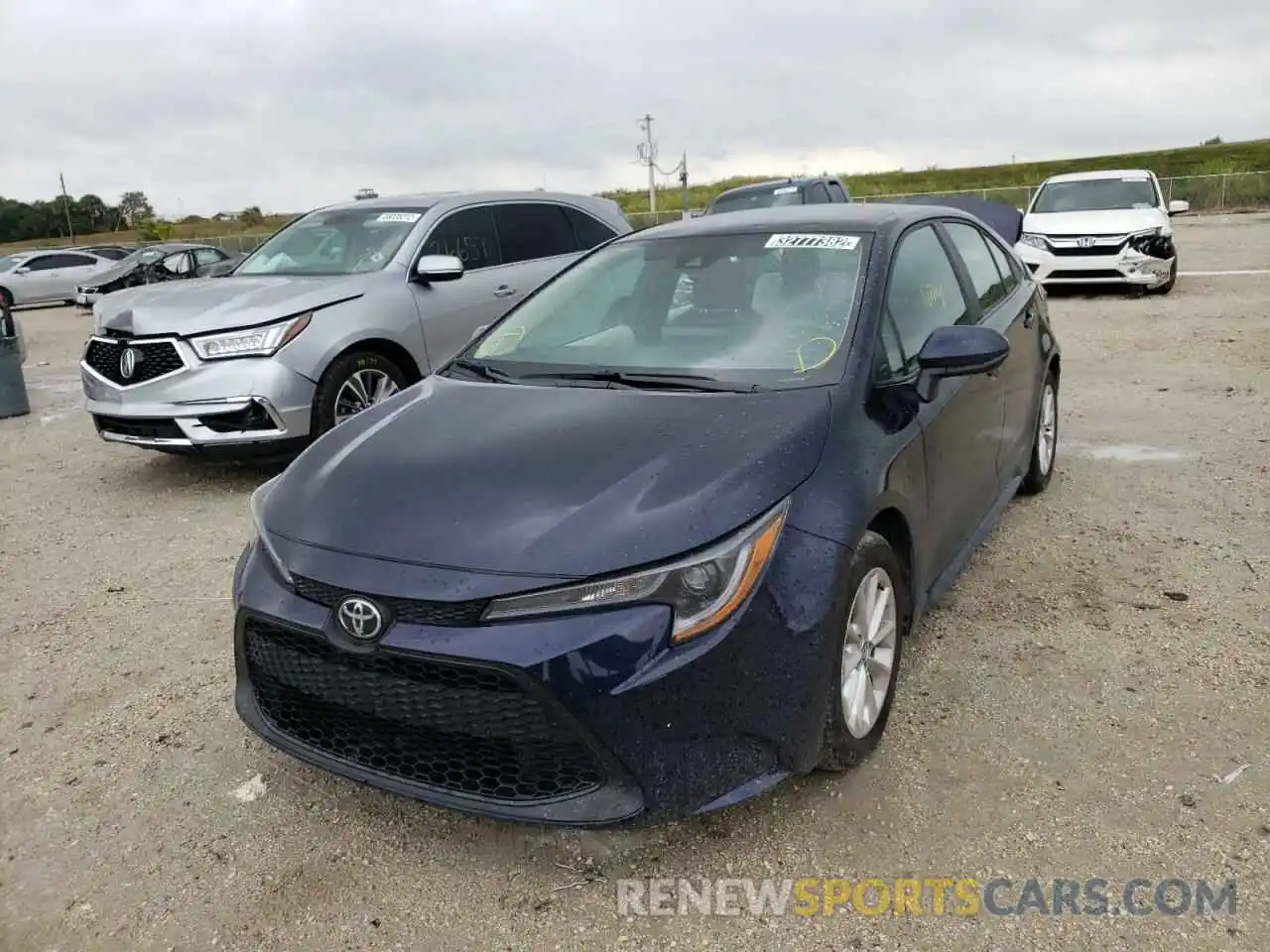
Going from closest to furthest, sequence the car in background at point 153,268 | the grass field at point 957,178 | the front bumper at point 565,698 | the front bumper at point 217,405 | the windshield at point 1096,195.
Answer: the front bumper at point 565,698 → the front bumper at point 217,405 → the windshield at point 1096,195 → the car in background at point 153,268 → the grass field at point 957,178

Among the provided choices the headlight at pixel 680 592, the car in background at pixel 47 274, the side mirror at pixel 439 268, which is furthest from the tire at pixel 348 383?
the car in background at pixel 47 274

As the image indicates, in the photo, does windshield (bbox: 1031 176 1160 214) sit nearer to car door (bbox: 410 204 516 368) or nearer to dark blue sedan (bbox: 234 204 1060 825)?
car door (bbox: 410 204 516 368)

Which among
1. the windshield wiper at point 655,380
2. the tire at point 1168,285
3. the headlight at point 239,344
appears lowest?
the tire at point 1168,285

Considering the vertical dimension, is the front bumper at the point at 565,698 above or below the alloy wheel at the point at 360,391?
below

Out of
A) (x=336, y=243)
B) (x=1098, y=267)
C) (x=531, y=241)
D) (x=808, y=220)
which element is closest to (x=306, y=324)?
(x=336, y=243)

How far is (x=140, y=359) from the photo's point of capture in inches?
231

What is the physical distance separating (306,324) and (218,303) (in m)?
0.57

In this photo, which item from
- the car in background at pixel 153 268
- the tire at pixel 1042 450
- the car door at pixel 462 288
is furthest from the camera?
the car in background at pixel 153 268

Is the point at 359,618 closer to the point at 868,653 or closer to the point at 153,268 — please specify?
the point at 868,653

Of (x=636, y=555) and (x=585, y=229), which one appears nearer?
(x=636, y=555)

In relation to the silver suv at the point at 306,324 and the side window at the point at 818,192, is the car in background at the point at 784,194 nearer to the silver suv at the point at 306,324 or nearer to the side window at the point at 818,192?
the side window at the point at 818,192

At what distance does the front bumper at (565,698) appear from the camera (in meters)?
2.20

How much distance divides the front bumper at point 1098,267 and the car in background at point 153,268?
17.6 m

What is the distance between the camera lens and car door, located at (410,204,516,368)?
6586 millimetres
